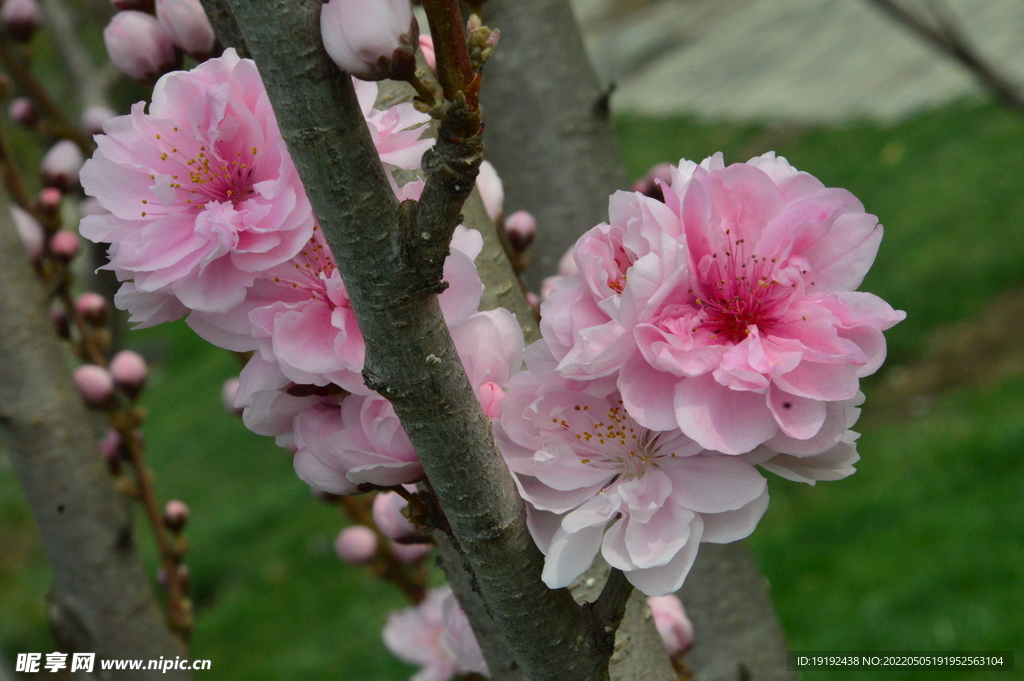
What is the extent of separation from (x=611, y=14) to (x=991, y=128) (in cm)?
1060

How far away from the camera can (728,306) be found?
734 mm

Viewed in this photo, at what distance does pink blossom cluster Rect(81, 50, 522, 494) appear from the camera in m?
0.72

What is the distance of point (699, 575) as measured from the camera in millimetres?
1435

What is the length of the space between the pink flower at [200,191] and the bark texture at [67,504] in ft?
2.95

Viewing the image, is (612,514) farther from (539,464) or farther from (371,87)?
(371,87)

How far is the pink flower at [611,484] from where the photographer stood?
718 mm

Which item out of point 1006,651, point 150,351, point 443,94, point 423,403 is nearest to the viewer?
point 443,94

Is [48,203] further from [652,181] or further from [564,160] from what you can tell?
[652,181]

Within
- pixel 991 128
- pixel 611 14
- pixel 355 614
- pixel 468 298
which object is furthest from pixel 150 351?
pixel 468 298

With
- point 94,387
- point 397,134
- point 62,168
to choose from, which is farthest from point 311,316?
point 62,168

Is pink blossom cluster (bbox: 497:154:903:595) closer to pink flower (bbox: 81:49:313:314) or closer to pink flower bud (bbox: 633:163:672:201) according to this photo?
pink flower (bbox: 81:49:313:314)

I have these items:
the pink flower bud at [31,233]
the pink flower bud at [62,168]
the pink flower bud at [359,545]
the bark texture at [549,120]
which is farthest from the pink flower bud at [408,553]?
the pink flower bud at [62,168]

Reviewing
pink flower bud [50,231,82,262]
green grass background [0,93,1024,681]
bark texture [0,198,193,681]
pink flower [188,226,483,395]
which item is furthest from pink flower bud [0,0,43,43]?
green grass background [0,93,1024,681]

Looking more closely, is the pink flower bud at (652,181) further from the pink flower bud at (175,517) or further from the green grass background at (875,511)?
the green grass background at (875,511)
